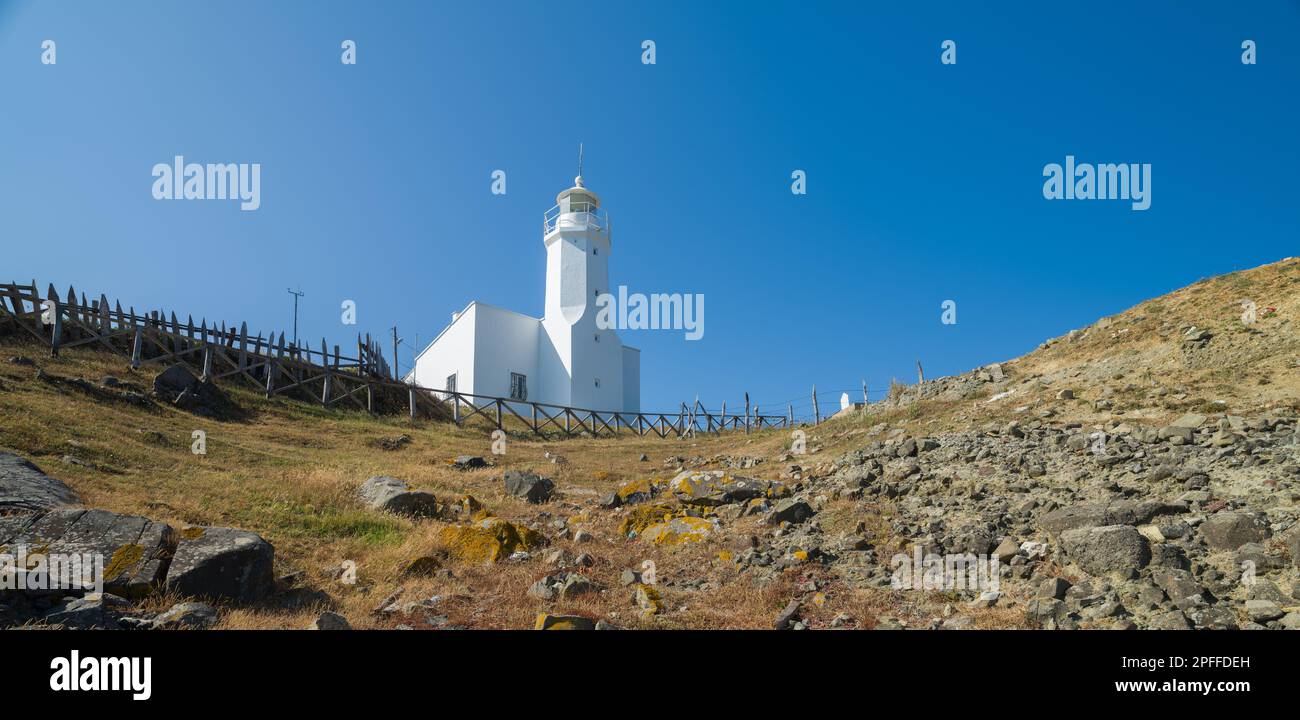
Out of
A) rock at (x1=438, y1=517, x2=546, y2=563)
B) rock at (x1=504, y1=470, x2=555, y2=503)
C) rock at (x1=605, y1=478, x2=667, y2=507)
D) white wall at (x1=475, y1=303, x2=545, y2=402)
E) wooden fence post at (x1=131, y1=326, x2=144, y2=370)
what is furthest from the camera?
white wall at (x1=475, y1=303, x2=545, y2=402)

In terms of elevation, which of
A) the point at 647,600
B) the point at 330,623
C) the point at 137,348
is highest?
the point at 137,348

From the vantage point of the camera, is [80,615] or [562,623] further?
[562,623]

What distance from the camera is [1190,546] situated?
7176 mm

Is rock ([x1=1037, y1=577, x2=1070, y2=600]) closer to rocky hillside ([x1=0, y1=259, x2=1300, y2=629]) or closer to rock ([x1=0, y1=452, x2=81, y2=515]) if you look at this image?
rocky hillside ([x1=0, y1=259, x2=1300, y2=629])

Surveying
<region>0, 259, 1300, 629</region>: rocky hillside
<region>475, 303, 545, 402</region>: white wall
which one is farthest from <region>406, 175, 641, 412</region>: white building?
<region>0, 259, 1300, 629</region>: rocky hillside

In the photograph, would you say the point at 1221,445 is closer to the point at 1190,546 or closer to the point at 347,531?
the point at 1190,546

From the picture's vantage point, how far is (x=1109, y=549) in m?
7.22

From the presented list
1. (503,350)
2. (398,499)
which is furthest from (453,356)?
(398,499)

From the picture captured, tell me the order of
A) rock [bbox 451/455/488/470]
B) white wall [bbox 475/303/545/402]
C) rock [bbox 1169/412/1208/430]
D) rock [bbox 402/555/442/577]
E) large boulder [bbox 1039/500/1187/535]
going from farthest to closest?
white wall [bbox 475/303/545/402] < rock [bbox 451/455/488/470] < rock [bbox 1169/412/1208/430] < rock [bbox 402/555/442/577] < large boulder [bbox 1039/500/1187/535]

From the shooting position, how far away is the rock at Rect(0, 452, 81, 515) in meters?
7.98

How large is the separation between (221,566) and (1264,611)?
10.4 m

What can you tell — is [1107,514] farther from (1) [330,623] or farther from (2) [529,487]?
(2) [529,487]

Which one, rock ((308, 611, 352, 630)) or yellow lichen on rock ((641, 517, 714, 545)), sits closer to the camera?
rock ((308, 611, 352, 630))

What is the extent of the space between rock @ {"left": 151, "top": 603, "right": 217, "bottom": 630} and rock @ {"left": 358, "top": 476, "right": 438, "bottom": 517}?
17.2ft
